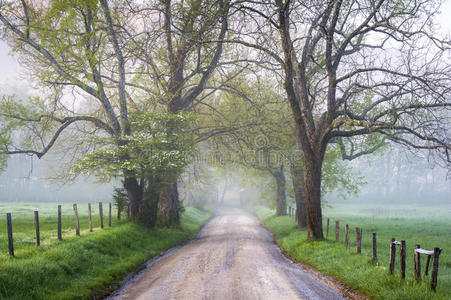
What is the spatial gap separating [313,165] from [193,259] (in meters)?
7.16

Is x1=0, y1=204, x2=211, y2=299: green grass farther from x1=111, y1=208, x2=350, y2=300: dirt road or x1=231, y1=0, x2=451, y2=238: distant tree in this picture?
x1=231, y1=0, x2=451, y2=238: distant tree

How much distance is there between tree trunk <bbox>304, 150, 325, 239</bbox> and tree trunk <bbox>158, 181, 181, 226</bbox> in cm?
1000

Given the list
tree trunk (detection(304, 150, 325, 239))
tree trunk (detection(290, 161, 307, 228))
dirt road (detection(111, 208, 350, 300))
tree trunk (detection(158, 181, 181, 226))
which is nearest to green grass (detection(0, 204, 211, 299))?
dirt road (detection(111, 208, 350, 300))

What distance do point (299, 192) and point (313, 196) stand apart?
28.0 feet

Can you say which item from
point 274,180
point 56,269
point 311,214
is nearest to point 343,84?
point 311,214

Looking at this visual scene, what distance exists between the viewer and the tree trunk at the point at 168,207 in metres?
24.2

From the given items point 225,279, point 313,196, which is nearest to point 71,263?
point 225,279

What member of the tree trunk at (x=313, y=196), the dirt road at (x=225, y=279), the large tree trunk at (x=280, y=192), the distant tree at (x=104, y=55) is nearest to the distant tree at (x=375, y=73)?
the tree trunk at (x=313, y=196)

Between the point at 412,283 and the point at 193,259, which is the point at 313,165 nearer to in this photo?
the point at 193,259

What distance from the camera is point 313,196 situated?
1709 centimetres

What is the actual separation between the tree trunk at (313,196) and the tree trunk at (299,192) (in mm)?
6256

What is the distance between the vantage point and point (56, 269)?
1012cm

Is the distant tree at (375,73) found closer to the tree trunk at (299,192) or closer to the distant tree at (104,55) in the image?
the distant tree at (104,55)

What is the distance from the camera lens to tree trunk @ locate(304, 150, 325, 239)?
17016 millimetres
